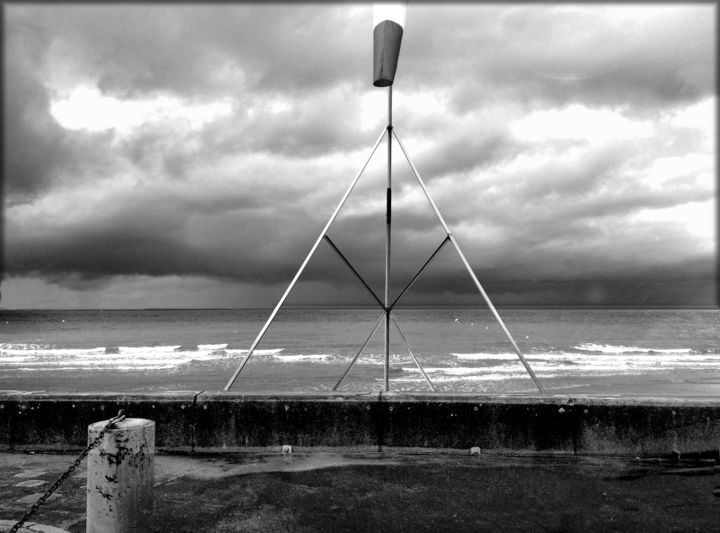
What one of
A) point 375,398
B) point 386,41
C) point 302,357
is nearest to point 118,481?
point 375,398

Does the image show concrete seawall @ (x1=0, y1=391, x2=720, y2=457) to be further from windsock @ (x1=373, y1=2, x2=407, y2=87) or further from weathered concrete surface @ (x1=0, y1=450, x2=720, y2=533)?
windsock @ (x1=373, y1=2, x2=407, y2=87)

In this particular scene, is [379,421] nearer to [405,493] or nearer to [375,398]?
[375,398]

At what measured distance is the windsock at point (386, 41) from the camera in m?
5.89

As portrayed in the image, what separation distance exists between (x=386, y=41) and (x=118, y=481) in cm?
492

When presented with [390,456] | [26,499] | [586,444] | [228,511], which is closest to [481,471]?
[390,456]

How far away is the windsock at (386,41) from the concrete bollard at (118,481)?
440 cm

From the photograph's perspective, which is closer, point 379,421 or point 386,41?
point 379,421

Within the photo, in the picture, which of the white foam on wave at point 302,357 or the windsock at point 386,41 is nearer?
the windsock at point 386,41

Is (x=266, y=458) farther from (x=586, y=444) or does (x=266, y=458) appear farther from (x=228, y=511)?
(x=586, y=444)

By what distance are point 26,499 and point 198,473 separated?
125cm

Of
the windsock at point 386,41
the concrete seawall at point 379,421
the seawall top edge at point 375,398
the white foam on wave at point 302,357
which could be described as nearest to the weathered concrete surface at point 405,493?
the concrete seawall at point 379,421

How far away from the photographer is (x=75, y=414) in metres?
5.32

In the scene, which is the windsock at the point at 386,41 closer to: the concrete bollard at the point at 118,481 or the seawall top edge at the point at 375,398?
the seawall top edge at the point at 375,398

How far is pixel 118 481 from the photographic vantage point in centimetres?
301
